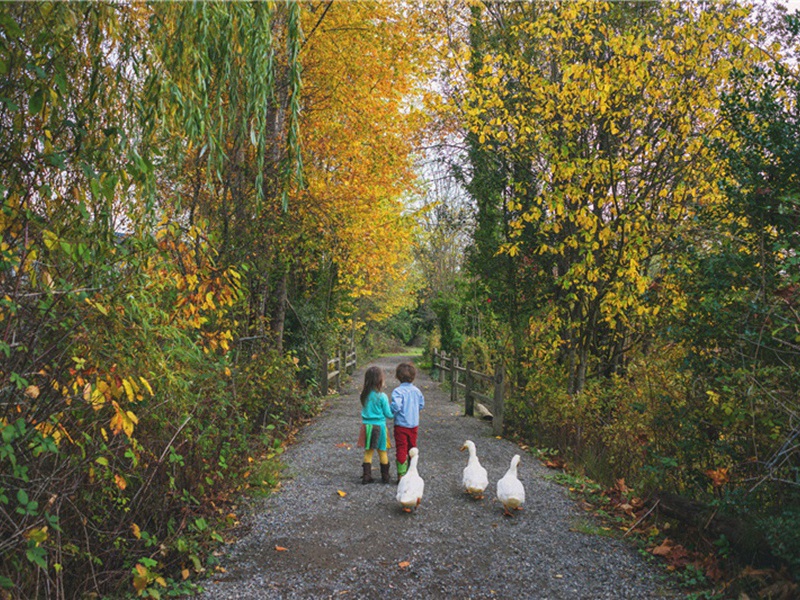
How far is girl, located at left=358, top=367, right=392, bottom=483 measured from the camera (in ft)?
21.8

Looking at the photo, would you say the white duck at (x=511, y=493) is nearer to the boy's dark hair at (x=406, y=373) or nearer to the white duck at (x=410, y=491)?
the white duck at (x=410, y=491)

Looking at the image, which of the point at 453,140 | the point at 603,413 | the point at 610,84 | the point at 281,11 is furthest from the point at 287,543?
the point at 453,140

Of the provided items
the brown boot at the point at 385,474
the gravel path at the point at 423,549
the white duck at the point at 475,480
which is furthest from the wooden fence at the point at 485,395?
the white duck at the point at 475,480

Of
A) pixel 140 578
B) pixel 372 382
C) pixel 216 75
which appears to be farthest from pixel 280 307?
pixel 140 578

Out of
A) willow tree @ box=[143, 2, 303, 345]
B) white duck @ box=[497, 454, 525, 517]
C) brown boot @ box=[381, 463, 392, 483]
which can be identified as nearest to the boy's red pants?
brown boot @ box=[381, 463, 392, 483]

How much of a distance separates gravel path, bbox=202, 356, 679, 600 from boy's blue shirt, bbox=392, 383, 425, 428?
801 mm

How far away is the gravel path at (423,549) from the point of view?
409 centimetres

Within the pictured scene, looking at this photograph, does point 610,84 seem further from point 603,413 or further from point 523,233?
point 603,413

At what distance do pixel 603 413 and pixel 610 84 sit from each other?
4.37m

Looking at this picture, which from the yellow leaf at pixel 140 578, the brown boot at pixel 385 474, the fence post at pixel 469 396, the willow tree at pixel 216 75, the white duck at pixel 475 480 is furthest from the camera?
the fence post at pixel 469 396

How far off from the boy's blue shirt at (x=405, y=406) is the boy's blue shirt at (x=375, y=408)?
0.18 m

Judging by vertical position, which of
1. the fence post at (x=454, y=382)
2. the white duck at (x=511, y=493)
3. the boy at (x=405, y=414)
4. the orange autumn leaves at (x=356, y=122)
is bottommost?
the fence post at (x=454, y=382)

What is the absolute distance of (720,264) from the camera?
14.0ft

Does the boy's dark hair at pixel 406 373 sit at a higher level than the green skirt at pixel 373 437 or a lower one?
higher
